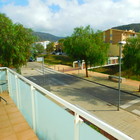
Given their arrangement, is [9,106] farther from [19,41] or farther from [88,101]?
[88,101]

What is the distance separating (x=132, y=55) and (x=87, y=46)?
6604mm

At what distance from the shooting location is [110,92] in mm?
15258

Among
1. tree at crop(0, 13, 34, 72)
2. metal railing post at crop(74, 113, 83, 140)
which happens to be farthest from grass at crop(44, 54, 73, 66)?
metal railing post at crop(74, 113, 83, 140)

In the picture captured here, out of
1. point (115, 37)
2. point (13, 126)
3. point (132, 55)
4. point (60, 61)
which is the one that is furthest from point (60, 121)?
point (115, 37)

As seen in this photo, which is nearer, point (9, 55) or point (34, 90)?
point (34, 90)

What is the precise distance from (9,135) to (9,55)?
6.56 metres

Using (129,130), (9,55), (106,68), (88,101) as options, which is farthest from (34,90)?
(106,68)

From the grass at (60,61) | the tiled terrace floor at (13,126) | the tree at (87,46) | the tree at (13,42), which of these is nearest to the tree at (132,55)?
the tree at (87,46)

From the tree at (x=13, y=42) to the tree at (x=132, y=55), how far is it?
30.2ft

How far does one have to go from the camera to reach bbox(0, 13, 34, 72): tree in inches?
335

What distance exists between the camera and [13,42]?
8891 mm

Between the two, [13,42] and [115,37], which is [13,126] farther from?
[115,37]

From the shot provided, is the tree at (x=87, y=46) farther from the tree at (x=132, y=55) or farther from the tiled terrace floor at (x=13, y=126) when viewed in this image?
the tiled terrace floor at (x=13, y=126)

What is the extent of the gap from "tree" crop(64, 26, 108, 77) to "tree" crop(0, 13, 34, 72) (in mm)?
9443
